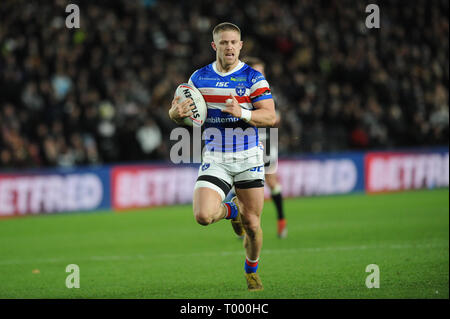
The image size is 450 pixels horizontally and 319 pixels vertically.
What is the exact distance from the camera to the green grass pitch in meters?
7.34

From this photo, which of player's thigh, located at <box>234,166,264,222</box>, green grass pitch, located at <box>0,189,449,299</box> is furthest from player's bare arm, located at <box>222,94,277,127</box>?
green grass pitch, located at <box>0,189,449,299</box>

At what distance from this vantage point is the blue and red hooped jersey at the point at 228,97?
6926 millimetres

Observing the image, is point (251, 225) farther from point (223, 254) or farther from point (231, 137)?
point (223, 254)

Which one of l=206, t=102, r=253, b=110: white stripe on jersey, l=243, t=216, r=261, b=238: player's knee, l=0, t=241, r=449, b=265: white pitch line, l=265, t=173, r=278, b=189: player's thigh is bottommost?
l=0, t=241, r=449, b=265: white pitch line

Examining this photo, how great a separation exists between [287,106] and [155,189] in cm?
519

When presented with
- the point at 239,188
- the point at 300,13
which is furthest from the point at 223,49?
the point at 300,13

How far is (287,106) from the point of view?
20938mm

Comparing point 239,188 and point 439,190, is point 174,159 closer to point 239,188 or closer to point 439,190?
point 439,190

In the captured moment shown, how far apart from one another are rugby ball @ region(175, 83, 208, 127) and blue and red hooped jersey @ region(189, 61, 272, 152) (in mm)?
84

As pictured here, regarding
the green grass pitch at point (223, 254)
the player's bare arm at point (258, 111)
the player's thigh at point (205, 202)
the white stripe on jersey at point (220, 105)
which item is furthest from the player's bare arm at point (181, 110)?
the green grass pitch at point (223, 254)

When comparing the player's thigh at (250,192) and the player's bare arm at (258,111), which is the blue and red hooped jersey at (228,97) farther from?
the player's thigh at (250,192)

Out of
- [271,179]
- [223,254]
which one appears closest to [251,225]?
[223,254]

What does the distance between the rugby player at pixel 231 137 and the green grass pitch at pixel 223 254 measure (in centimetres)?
75

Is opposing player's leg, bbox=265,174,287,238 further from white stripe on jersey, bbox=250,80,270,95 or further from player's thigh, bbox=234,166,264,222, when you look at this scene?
white stripe on jersey, bbox=250,80,270,95
